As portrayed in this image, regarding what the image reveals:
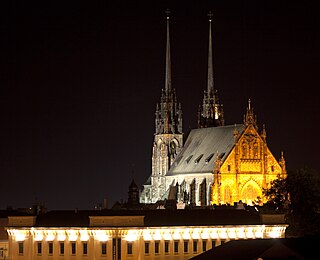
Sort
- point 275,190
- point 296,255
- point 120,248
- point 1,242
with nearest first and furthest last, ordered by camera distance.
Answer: point 296,255
point 120,248
point 1,242
point 275,190

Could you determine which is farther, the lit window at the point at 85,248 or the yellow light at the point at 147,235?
the yellow light at the point at 147,235

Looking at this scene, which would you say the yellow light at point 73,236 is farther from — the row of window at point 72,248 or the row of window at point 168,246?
the row of window at point 168,246

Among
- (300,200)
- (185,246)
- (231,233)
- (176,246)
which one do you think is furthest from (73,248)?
(300,200)

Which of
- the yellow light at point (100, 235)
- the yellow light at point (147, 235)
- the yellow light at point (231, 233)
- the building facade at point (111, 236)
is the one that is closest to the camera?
the building facade at point (111, 236)

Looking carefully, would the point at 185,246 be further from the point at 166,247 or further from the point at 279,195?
the point at 279,195

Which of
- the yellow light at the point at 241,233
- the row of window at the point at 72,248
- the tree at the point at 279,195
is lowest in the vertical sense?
the row of window at the point at 72,248

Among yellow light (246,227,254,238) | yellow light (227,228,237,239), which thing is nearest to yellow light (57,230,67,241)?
yellow light (227,228,237,239)

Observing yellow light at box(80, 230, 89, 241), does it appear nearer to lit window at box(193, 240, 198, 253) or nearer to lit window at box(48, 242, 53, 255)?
lit window at box(48, 242, 53, 255)

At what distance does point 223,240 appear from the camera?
16312cm

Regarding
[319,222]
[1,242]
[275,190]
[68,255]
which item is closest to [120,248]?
[68,255]

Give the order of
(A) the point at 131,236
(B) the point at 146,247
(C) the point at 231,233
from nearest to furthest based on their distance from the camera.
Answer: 1. (A) the point at 131,236
2. (B) the point at 146,247
3. (C) the point at 231,233

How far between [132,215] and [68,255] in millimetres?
8193

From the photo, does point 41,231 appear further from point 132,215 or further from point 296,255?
point 296,255

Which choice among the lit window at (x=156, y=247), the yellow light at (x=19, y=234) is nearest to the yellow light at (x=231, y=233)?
the lit window at (x=156, y=247)
